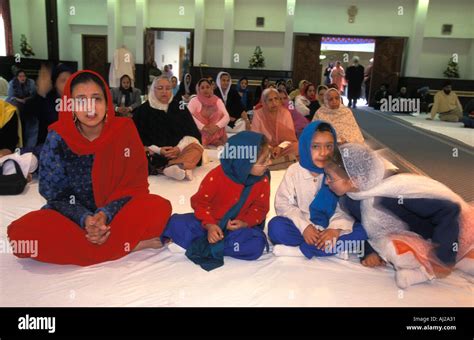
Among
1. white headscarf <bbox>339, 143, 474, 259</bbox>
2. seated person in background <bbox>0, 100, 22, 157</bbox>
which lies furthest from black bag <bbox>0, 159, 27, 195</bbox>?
white headscarf <bbox>339, 143, 474, 259</bbox>

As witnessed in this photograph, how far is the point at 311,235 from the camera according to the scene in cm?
168

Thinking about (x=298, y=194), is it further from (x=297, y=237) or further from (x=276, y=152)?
(x=276, y=152)

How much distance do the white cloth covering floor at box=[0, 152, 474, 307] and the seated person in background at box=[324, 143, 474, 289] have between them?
86 millimetres

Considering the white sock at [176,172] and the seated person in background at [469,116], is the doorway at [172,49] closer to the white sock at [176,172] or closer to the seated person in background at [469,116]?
the seated person in background at [469,116]

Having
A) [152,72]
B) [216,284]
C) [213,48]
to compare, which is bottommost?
[216,284]

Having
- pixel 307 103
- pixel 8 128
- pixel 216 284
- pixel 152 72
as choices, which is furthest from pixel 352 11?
pixel 216 284

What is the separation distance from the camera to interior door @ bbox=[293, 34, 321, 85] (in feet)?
33.2

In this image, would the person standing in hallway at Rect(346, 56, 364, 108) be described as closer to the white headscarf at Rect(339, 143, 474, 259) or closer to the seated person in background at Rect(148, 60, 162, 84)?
the seated person in background at Rect(148, 60, 162, 84)

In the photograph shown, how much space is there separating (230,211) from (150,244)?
371 mm

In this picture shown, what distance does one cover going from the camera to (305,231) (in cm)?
170
